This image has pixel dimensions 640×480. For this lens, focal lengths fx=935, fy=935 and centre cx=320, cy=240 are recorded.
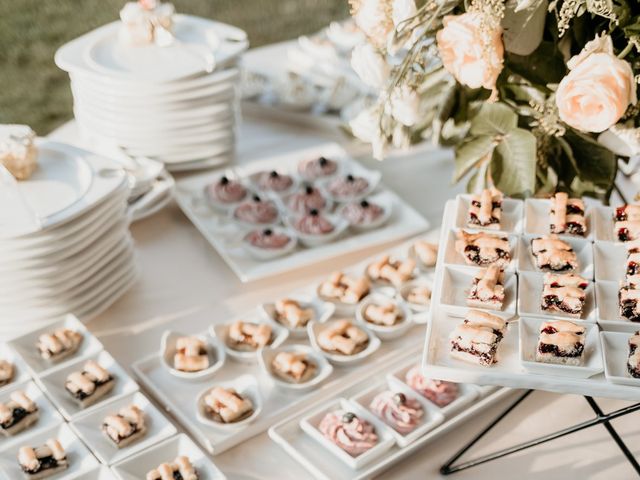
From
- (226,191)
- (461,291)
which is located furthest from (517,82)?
(226,191)

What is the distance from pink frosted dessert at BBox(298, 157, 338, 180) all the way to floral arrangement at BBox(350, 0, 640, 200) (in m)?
0.48

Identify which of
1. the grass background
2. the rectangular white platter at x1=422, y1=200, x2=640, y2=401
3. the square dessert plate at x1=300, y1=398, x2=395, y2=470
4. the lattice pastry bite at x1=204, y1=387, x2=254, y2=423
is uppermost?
the rectangular white platter at x1=422, y1=200, x2=640, y2=401

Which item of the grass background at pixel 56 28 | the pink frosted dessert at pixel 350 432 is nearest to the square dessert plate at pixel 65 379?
the pink frosted dessert at pixel 350 432

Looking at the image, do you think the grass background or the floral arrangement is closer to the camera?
the floral arrangement

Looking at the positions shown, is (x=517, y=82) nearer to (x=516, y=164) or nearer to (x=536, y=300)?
(x=516, y=164)

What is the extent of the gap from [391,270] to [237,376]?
0.45 m

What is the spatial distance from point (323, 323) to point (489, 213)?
0.50 meters

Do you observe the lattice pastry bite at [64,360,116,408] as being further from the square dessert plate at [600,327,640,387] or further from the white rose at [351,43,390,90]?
the square dessert plate at [600,327,640,387]

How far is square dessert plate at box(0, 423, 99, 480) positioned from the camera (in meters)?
1.64

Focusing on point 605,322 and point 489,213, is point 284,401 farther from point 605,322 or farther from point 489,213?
point 605,322

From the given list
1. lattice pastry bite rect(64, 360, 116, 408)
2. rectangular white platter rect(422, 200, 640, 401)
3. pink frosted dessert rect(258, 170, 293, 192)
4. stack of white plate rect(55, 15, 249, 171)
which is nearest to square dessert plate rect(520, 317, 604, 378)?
rectangular white platter rect(422, 200, 640, 401)

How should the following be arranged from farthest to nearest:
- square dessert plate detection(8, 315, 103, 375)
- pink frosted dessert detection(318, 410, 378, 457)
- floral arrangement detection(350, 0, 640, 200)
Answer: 1. square dessert plate detection(8, 315, 103, 375)
2. pink frosted dessert detection(318, 410, 378, 457)
3. floral arrangement detection(350, 0, 640, 200)

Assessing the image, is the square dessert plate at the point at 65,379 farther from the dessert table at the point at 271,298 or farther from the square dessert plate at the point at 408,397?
the square dessert plate at the point at 408,397

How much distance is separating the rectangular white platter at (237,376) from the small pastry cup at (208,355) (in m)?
0.02
